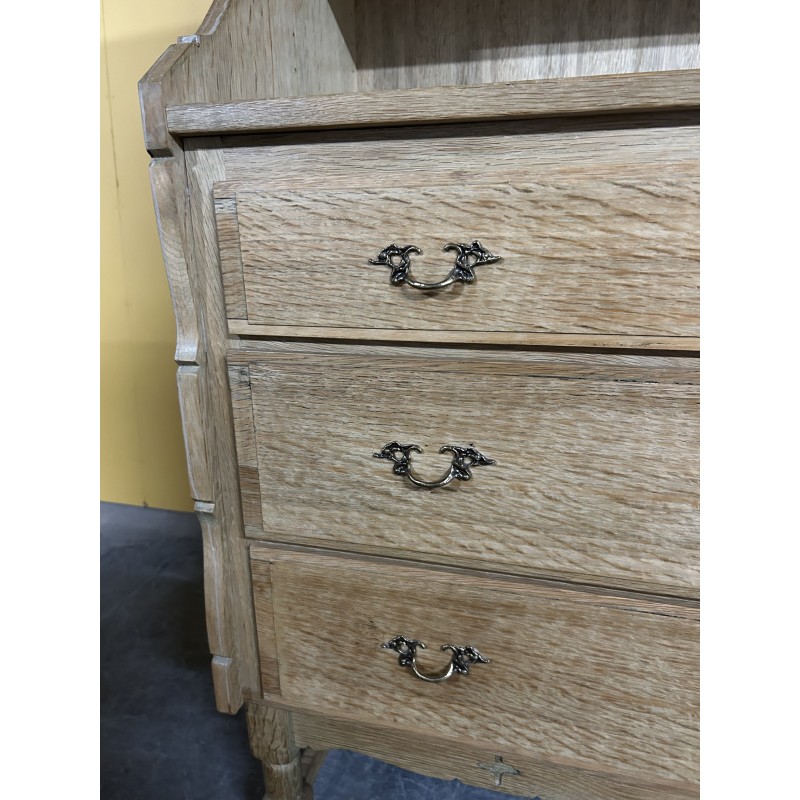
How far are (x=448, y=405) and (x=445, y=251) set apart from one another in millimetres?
134

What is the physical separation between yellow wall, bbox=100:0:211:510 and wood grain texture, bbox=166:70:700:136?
0.83m

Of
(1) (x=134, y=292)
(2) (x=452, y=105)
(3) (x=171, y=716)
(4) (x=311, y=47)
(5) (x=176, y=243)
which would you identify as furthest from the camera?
(1) (x=134, y=292)

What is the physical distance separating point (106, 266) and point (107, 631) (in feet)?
2.43

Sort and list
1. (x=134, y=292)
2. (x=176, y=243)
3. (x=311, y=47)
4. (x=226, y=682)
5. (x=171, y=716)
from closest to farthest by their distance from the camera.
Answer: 1. (x=176, y=243)
2. (x=226, y=682)
3. (x=311, y=47)
4. (x=171, y=716)
5. (x=134, y=292)

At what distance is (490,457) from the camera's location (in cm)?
64

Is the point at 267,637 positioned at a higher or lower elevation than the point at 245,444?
lower

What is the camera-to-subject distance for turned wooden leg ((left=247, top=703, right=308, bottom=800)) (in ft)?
2.64

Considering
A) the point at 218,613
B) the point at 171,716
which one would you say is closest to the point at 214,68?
the point at 218,613

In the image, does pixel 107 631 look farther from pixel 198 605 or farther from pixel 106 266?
pixel 106 266

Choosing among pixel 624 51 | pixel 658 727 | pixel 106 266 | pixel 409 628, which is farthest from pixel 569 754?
pixel 106 266

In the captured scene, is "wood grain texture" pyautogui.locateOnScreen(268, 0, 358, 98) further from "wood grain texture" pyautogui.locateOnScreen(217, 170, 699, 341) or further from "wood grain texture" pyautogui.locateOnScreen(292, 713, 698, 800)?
"wood grain texture" pyautogui.locateOnScreen(292, 713, 698, 800)

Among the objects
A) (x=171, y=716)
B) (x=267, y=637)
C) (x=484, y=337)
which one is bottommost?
(x=171, y=716)

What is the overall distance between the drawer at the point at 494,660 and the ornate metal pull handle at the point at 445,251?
0.28m

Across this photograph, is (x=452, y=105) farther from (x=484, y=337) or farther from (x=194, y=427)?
(x=194, y=427)
